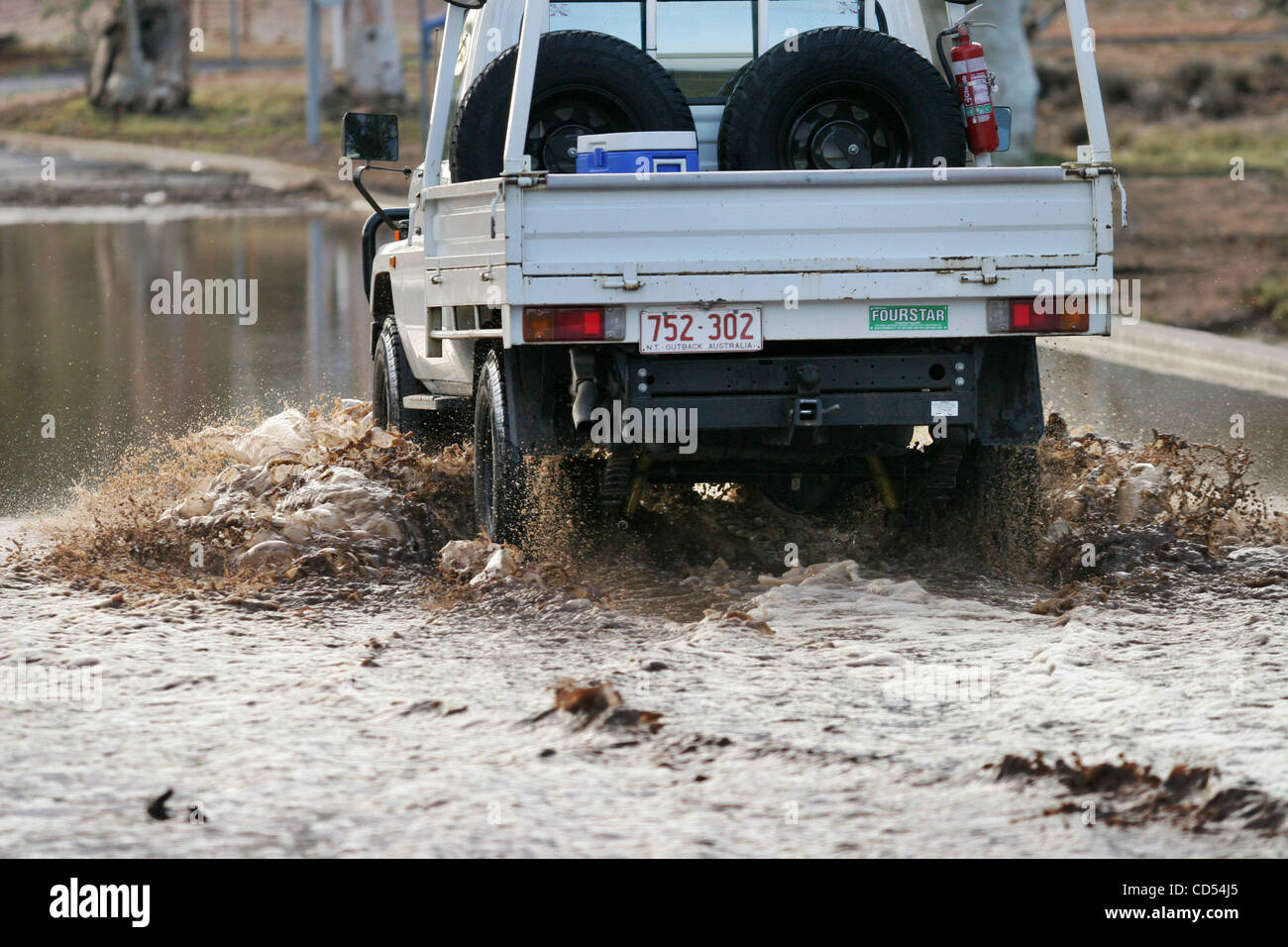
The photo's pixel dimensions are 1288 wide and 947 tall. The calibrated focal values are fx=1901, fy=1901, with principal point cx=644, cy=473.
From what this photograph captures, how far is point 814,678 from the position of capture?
6016 millimetres

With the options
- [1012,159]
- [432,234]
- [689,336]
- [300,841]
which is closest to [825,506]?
[689,336]

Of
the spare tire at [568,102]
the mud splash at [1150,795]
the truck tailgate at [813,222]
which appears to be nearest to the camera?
the mud splash at [1150,795]

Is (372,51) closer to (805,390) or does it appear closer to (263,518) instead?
(263,518)

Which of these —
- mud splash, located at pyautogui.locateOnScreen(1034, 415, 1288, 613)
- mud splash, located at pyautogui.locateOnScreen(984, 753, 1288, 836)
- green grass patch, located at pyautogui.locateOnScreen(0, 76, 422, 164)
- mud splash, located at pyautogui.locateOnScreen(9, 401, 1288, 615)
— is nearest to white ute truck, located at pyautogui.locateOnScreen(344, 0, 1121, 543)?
mud splash, located at pyautogui.locateOnScreen(9, 401, 1288, 615)

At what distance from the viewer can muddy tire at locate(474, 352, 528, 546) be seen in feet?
24.6

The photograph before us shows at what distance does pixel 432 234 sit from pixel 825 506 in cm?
206

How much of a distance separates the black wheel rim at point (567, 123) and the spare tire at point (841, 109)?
1.66 ft

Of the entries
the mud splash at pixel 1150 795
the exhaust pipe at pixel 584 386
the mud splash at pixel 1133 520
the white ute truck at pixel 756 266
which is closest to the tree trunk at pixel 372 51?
the white ute truck at pixel 756 266

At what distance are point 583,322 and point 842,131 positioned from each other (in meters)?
1.79

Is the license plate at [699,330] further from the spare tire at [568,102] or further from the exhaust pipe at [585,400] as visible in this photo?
the spare tire at [568,102]

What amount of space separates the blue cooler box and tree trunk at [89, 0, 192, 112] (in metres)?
50.7

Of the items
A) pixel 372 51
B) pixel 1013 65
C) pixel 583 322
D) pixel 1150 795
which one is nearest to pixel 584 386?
Result: pixel 583 322

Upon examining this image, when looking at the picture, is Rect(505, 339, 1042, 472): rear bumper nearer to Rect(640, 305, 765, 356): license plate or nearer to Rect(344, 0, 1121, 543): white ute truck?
Rect(344, 0, 1121, 543): white ute truck

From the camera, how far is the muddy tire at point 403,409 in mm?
9867
